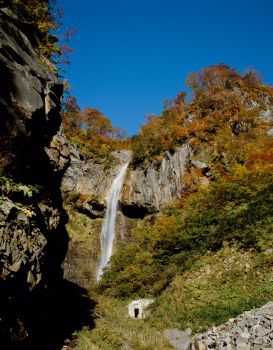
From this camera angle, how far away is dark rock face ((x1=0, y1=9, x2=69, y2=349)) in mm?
9547

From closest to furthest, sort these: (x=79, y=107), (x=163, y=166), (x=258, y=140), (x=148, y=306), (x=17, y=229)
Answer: (x=17, y=229)
(x=148, y=306)
(x=258, y=140)
(x=163, y=166)
(x=79, y=107)

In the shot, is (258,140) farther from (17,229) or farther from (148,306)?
(17,229)

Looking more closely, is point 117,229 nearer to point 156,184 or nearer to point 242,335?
point 156,184

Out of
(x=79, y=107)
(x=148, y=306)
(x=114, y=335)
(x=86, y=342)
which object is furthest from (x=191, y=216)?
(x=79, y=107)

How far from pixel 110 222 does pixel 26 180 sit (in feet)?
79.9

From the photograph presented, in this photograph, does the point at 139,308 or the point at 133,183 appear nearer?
the point at 139,308

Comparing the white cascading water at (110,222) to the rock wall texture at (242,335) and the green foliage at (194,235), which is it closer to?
the green foliage at (194,235)

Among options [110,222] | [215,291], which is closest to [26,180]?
[215,291]

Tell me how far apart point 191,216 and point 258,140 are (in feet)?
39.7

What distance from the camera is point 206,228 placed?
2445cm

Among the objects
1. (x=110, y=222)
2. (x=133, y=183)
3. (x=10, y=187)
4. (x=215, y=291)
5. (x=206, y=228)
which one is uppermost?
(x=133, y=183)

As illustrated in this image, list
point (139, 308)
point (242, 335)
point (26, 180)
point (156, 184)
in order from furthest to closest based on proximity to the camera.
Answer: point (156, 184) → point (139, 308) → point (242, 335) → point (26, 180)

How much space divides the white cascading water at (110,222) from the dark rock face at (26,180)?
1573 centimetres

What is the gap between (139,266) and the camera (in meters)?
26.4
